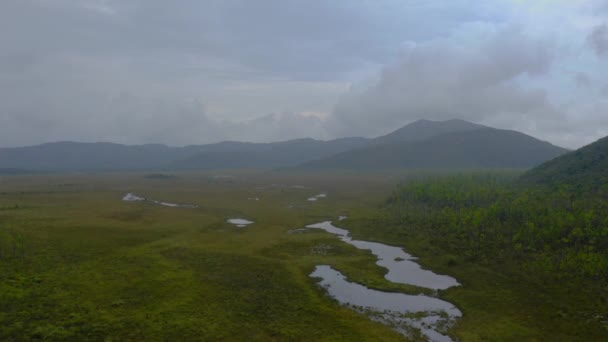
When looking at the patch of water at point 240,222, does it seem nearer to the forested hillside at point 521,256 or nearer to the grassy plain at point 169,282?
the grassy plain at point 169,282

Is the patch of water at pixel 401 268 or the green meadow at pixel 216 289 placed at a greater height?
the green meadow at pixel 216 289

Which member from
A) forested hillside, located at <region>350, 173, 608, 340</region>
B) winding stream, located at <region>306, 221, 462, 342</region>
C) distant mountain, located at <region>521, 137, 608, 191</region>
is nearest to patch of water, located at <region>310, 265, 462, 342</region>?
winding stream, located at <region>306, 221, 462, 342</region>

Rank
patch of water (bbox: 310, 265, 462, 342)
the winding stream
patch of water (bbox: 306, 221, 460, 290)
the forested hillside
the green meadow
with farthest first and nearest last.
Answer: patch of water (bbox: 306, 221, 460, 290) < the forested hillside < the winding stream < patch of water (bbox: 310, 265, 462, 342) < the green meadow

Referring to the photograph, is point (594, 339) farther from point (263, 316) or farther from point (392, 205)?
point (392, 205)

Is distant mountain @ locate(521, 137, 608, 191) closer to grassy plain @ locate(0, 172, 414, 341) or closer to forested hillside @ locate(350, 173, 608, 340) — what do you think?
forested hillside @ locate(350, 173, 608, 340)

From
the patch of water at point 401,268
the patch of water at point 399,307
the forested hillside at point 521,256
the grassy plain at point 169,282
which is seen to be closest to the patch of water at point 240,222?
the grassy plain at point 169,282

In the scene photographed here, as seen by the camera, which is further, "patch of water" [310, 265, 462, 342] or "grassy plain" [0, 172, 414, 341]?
"patch of water" [310, 265, 462, 342]

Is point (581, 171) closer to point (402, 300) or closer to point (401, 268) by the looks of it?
point (401, 268)

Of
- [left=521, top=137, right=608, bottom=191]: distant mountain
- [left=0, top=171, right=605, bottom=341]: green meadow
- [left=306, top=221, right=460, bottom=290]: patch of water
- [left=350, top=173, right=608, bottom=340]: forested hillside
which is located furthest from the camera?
[left=521, top=137, right=608, bottom=191]: distant mountain
